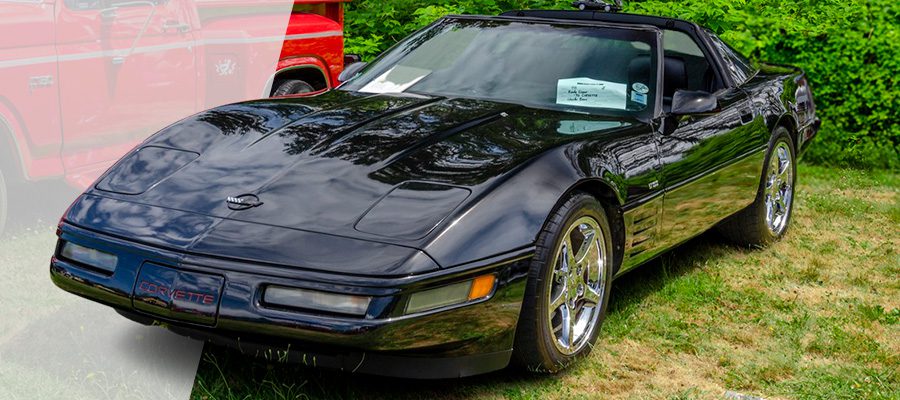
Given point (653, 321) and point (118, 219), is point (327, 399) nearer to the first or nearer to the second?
point (118, 219)

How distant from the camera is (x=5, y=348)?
4754mm

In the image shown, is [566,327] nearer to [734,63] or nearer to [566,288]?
→ [566,288]

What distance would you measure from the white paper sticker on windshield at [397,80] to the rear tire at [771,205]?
1987 mm

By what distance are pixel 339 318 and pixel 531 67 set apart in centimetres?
230

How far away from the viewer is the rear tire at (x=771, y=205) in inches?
272

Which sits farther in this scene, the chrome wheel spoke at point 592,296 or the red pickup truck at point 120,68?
the red pickup truck at point 120,68

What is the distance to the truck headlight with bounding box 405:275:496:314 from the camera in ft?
12.8

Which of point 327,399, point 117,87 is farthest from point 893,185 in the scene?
point 327,399

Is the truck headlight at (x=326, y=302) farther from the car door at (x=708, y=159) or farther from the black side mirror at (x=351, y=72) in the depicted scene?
the black side mirror at (x=351, y=72)

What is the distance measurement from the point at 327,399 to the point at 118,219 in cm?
100

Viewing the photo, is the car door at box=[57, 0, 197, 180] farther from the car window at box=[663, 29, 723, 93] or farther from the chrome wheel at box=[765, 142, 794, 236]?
the chrome wheel at box=[765, 142, 794, 236]

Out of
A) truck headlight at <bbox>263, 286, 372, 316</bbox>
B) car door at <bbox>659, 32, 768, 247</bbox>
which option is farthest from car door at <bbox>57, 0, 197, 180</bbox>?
truck headlight at <bbox>263, 286, 372, 316</bbox>

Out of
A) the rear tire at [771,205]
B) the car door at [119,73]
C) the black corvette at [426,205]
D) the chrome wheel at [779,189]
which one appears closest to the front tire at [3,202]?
the car door at [119,73]

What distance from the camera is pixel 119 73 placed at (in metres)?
7.06
